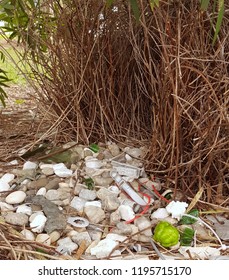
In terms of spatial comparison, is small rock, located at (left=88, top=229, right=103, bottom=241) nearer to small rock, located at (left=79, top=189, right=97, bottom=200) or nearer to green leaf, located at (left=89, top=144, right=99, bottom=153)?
small rock, located at (left=79, top=189, right=97, bottom=200)

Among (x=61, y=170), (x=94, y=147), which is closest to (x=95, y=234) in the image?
(x=61, y=170)

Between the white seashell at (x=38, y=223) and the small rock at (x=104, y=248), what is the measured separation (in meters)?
0.13

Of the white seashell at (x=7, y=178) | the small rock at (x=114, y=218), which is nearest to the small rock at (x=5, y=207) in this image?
the white seashell at (x=7, y=178)

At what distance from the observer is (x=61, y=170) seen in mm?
1198

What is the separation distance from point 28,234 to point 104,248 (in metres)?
0.17

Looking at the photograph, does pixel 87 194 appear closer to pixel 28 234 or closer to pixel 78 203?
pixel 78 203

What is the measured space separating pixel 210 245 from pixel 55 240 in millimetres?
326

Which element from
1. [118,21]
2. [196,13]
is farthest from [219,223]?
[118,21]

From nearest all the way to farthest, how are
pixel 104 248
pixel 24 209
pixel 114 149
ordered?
pixel 104 248 → pixel 24 209 → pixel 114 149

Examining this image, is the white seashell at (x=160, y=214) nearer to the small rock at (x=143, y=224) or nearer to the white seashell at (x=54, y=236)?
the small rock at (x=143, y=224)

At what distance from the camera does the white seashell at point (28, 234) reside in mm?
981

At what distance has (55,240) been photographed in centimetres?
98

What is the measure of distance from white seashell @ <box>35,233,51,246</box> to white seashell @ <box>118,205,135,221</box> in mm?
173

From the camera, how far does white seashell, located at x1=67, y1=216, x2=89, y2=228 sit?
1.02 metres
